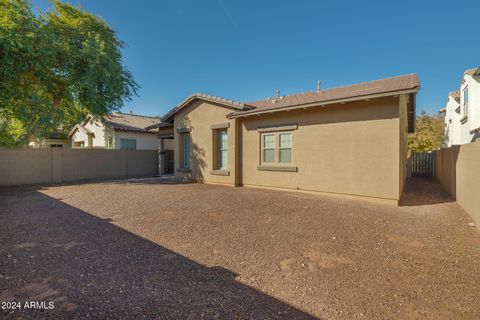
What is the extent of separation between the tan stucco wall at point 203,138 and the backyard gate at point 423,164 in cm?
1402

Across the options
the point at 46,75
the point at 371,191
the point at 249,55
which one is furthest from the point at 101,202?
the point at 249,55

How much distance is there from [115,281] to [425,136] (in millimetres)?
25326

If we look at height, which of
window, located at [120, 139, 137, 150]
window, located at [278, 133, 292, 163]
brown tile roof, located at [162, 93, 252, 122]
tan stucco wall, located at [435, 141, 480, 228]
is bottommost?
tan stucco wall, located at [435, 141, 480, 228]

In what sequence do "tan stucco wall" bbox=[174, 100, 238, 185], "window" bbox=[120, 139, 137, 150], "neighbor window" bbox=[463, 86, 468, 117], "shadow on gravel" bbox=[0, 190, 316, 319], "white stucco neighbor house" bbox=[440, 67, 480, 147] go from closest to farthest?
"shadow on gravel" bbox=[0, 190, 316, 319] → "tan stucco wall" bbox=[174, 100, 238, 185] → "white stucco neighbor house" bbox=[440, 67, 480, 147] → "neighbor window" bbox=[463, 86, 468, 117] → "window" bbox=[120, 139, 137, 150]

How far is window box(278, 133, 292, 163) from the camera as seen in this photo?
416 inches

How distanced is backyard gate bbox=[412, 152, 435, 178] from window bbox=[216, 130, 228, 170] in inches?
554

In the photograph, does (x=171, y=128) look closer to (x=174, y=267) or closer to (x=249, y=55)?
(x=249, y=55)

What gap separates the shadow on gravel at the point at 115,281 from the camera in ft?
8.70

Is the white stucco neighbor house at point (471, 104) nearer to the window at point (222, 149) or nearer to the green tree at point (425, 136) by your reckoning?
the green tree at point (425, 136)

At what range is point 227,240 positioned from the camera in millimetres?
4832

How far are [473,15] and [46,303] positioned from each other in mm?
16325

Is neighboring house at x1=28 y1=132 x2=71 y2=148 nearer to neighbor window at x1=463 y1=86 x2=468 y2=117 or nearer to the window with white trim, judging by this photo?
the window with white trim

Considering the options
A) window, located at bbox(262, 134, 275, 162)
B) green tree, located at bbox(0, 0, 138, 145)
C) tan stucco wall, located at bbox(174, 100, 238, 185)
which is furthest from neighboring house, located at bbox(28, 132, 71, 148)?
window, located at bbox(262, 134, 275, 162)

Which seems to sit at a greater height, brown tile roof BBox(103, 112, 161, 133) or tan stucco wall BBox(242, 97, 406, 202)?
brown tile roof BBox(103, 112, 161, 133)
